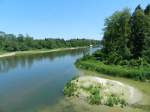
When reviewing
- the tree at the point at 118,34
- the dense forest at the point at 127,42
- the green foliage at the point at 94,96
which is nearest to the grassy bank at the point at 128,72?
the dense forest at the point at 127,42

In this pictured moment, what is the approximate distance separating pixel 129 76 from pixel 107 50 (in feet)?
78.1

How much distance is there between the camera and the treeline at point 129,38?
162ft

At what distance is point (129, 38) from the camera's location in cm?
5450

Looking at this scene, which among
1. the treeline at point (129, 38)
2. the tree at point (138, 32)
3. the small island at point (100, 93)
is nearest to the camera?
the small island at point (100, 93)

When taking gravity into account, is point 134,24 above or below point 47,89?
above

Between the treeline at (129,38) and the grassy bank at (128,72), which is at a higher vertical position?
the treeline at (129,38)

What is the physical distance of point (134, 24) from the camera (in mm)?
53219

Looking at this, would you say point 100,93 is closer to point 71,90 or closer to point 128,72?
point 71,90

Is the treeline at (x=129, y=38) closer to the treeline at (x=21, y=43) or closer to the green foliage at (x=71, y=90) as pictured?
the green foliage at (x=71, y=90)

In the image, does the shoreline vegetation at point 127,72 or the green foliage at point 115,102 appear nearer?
the green foliage at point 115,102

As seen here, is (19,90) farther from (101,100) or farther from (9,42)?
(9,42)

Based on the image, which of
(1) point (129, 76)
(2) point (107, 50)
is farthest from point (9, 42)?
(1) point (129, 76)

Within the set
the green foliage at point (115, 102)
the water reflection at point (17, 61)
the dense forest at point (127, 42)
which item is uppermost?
the dense forest at point (127, 42)

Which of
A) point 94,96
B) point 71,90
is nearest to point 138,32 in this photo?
point 71,90
